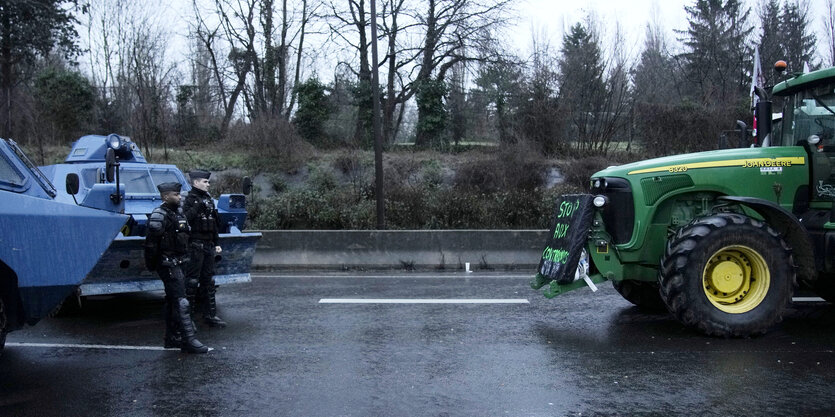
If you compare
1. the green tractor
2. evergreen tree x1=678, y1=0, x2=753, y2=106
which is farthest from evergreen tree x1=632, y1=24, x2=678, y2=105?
the green tractor

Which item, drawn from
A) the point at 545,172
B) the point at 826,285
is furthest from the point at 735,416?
the point at 545,172

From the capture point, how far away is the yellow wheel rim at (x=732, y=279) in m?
6.85

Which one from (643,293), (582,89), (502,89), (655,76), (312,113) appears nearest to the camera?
(643,293)

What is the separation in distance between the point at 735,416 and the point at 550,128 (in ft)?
57.3

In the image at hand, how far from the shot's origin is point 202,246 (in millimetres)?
7645

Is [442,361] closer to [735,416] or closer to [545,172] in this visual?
[735,416]

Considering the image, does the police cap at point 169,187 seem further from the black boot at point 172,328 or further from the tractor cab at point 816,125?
the tractor cab at point 816,125

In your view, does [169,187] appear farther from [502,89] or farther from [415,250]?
[502,89]

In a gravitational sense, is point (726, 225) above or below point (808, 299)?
above

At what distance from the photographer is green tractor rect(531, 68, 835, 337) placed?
670 centimetres

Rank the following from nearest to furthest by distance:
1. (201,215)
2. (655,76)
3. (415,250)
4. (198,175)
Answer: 1. (201,215)
2. (198,175)
3. (415,250)
4. (655,76)

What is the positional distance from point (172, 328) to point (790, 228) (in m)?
6.43

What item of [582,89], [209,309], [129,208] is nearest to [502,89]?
[582,89]

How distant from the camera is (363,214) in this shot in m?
16.0
